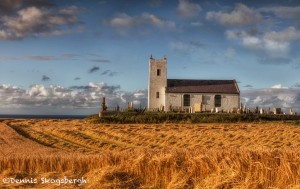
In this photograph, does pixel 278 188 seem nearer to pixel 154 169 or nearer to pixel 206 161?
pixel 206 161

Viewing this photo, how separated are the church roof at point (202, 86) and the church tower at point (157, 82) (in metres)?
1.04

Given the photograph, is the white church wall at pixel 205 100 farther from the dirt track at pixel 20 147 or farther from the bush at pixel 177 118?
the dirt track at pixel 20 147

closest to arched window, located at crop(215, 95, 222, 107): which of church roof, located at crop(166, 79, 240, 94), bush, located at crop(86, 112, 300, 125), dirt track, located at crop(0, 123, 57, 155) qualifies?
church roof, located at crop(166, 79, 240, 94)

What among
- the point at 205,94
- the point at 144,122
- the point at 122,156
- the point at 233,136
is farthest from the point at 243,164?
the point at 205,94

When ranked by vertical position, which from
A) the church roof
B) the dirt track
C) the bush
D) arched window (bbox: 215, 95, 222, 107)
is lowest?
the dirt track

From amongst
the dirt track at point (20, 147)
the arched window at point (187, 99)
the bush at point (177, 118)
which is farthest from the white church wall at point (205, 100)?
the dirt track at point (20, 147)

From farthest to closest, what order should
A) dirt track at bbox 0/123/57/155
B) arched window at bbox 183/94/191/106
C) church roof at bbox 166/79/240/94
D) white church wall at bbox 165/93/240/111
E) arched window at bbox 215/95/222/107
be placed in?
arched window at bbox 215/95/222/107, church roof at bbox 166/79/240/94, arched window at bbox 183/94/191/106, white church wall at bbox 165/93/240/111, dirt track at bbox 0/123/57/155

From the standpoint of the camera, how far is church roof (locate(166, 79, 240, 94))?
52156mm

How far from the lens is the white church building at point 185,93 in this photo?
51812 millimetres

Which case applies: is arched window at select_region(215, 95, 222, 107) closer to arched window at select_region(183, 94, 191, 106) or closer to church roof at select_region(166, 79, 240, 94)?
church roof at select_region(166, 79, 240, 94)

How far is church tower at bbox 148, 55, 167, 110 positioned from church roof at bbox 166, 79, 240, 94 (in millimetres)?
1044

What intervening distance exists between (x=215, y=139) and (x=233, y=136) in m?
2.09

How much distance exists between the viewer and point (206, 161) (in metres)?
9.39

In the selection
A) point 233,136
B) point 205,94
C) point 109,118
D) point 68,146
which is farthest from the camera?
point 205,94
